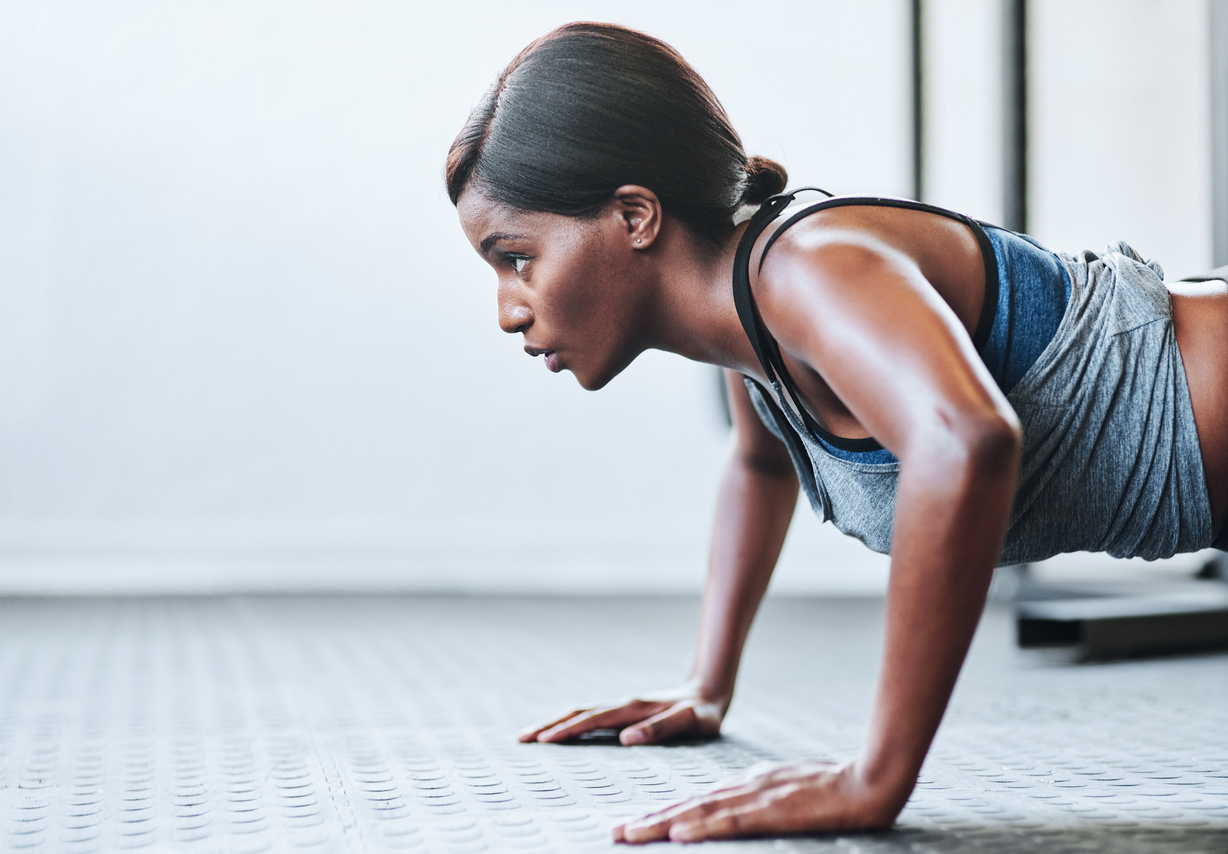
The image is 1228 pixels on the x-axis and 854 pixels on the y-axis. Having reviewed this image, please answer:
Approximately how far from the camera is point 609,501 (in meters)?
2.93

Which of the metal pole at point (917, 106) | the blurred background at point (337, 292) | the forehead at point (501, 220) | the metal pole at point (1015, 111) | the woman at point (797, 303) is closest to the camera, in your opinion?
the woman at point (797, 303)

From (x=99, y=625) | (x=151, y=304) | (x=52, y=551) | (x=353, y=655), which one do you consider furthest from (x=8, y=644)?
(x=151, y=304)

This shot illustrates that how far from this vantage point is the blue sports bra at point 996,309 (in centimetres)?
79

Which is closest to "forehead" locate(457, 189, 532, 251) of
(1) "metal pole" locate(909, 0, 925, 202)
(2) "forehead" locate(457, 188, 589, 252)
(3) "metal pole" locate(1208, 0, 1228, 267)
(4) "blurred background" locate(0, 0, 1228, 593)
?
(2) "forehead" locate(457, 188, 589, 252)

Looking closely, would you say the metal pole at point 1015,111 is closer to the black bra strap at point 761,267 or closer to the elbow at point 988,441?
the black bra strap at point 761,267

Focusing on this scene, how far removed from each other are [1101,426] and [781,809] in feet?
1.27

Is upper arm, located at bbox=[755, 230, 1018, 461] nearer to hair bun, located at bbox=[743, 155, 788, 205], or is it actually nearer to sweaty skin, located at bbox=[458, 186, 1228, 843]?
sweaty skin, located at bbox=[458, 186, 1228, 843]

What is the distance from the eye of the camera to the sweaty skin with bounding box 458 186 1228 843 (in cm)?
62

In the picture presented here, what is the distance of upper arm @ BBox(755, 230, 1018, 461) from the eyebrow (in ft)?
0.76

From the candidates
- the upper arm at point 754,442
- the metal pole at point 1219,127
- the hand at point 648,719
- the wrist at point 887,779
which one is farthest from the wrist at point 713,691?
the metal pole at point 1219,127

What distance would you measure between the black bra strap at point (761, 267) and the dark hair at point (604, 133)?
2.3 inches

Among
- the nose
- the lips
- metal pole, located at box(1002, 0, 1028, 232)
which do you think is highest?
metal pole, located at box(1002, 0, 1028, 232)

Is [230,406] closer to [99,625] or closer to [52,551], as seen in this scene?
[52,551]

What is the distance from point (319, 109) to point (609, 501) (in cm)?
131
